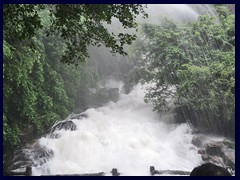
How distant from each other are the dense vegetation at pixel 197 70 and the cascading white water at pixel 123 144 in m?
0.46

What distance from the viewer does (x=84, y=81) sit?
754 centimetres

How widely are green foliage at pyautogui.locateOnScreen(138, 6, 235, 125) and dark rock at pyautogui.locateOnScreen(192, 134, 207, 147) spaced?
589 millimetres

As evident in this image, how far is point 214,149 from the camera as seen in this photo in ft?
22.4

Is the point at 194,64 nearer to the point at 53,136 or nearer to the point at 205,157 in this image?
the point at 205,157

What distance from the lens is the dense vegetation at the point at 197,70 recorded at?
740 cm

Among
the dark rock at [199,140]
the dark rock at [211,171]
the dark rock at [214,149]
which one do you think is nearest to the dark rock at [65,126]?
the dark rock at [199,140]

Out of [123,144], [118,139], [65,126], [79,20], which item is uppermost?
[79,20]

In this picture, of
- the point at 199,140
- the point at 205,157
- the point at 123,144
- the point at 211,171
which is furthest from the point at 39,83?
the point at 211,171

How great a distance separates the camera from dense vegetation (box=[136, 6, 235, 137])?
24.3 feet

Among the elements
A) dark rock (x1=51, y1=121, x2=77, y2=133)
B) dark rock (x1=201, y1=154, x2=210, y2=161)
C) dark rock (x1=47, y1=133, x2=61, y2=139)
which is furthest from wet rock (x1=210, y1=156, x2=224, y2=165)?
dark rock (x1=47, y1=133, x2=61, y2=139)

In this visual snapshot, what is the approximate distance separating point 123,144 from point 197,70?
251 cm

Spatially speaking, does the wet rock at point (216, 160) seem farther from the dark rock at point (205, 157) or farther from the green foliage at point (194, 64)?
the green foliage at point (194, 64)

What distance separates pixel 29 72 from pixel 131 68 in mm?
2572

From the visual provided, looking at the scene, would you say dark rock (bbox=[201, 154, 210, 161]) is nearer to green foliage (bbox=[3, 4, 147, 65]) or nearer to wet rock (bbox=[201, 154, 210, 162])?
wet rock (bbox=[201, 154, 210, 162])
